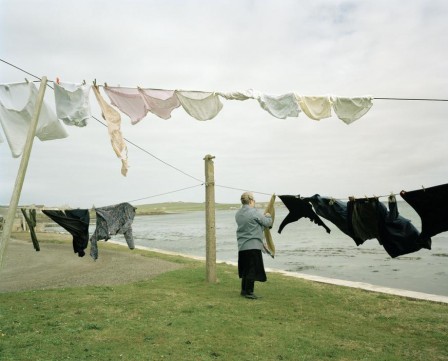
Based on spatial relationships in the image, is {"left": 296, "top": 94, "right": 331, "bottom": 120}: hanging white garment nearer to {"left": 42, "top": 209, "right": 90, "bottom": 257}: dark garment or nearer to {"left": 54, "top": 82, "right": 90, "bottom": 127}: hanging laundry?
{"left": 54, "top": 82, "right": 90, "bottom": 127}: hanging laundry

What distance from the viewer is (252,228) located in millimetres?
8094

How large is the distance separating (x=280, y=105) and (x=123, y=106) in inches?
129

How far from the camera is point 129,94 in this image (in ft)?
24.5

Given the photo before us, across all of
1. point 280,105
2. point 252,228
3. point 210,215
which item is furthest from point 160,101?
point 210,215

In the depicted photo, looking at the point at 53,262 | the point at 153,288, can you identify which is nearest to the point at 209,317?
the point at 153,288

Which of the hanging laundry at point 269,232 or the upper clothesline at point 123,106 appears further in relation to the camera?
the hanging laundry at point 269,232

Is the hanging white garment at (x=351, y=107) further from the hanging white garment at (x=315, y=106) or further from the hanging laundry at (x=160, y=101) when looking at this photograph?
the hanging laundry at (x=160, y=101)

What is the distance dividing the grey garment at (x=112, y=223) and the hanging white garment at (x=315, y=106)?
552 cm

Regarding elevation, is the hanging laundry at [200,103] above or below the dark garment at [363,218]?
above

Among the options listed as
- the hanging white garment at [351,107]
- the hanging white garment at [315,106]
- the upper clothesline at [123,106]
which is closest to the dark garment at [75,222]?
the upper clothesline at [123,106]

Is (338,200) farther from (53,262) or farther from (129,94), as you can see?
(53,262)

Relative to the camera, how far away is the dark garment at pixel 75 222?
1017 centimetres

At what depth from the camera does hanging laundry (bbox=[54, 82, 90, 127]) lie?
6684 mm

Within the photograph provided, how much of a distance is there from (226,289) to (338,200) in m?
3.68
